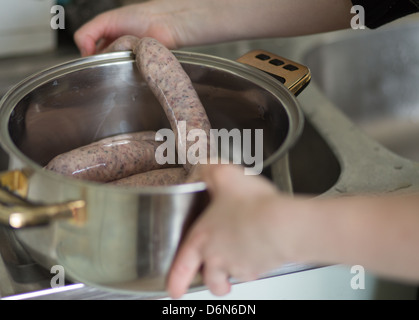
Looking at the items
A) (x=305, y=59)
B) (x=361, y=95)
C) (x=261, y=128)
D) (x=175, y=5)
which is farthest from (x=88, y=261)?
(x=361, y=95)

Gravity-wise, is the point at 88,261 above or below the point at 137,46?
below

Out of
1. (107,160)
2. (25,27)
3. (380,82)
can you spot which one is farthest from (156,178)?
(380,82)

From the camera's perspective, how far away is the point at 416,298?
1.00m

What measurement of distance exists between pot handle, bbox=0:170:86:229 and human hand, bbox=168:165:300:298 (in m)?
0.13

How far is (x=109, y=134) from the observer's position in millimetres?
962

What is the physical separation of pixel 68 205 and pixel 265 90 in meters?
0.34

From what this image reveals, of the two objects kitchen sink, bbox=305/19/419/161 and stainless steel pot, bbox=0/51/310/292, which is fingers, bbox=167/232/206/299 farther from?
kitchen sink, bbox=305/19/419/161

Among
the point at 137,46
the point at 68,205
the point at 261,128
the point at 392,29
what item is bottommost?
the point at 68,205

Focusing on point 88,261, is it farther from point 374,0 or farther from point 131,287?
point 374,0

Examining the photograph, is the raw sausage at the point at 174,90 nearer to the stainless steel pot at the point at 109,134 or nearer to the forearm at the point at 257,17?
the stainless steel pot at the point at 109,134

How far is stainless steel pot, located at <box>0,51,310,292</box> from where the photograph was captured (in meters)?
0.63

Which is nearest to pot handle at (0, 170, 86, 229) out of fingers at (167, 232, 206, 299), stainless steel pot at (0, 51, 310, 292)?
stainless steel pot at (0, 51, 310, 292)

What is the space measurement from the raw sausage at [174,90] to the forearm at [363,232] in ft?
0.80

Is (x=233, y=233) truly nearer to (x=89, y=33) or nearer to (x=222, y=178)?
(x=222, y=178)
